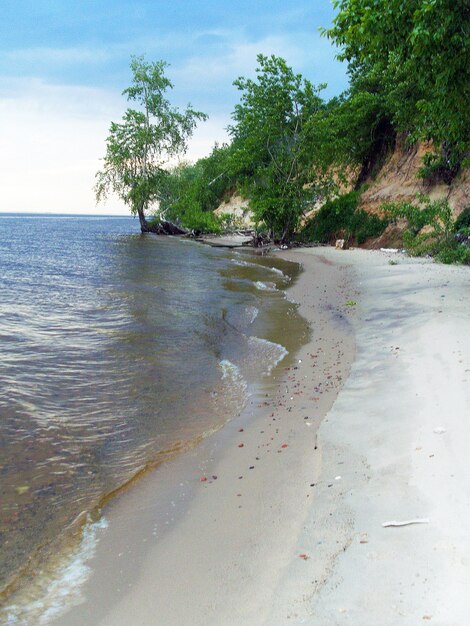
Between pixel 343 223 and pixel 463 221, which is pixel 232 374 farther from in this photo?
pixel 343 223

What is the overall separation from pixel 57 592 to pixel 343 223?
32597 mm

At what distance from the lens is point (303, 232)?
125ft

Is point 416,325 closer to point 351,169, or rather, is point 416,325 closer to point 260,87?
point 260,87

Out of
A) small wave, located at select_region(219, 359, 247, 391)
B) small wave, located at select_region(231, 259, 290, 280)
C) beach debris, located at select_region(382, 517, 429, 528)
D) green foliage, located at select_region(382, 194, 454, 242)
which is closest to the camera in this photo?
beach debris, located at select_region(382, 517, 429, 528)

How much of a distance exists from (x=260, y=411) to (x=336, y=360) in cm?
226

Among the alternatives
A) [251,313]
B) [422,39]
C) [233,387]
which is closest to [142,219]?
[251,313]

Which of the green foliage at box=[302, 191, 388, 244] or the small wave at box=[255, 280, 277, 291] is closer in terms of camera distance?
the small wave at box=[255, 280, 277, 291]

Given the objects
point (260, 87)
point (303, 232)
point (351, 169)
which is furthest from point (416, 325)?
point (351, 169)

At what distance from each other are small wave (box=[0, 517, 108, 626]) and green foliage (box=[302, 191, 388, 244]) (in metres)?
28.3

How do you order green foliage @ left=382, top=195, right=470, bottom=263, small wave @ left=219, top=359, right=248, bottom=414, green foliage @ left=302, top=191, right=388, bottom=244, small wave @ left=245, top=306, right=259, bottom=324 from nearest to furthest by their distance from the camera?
small wave @ left=219, top=359, right=248, bottom=414
small wave @ left=245, top=306, right=259, bottom=324
green foliage @ left=382, top=195, right=470, bottom=263
green foliage @ left=302, top=191, right=388, bottom=244

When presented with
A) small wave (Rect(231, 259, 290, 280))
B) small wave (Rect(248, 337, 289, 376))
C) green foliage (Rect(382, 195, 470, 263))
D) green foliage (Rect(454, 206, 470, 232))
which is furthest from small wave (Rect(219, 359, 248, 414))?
green foliage (Rect(454, 206, 470, 232))

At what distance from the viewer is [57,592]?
3381 mm

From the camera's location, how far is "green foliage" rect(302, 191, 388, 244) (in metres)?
30.4

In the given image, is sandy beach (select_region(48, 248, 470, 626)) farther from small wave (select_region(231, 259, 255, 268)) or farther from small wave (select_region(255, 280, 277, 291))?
small wave (select_region(231, 259, 255, 268))
